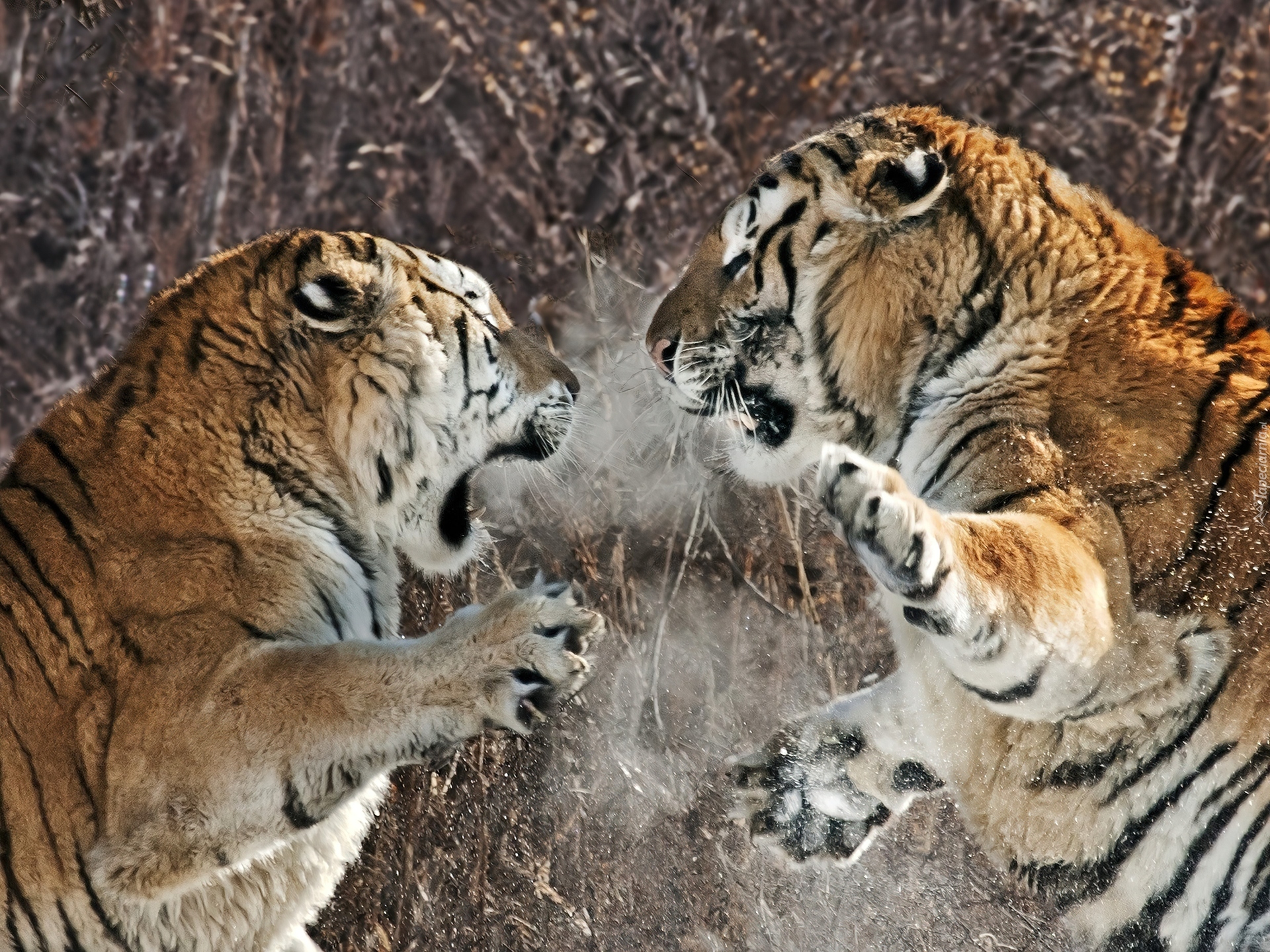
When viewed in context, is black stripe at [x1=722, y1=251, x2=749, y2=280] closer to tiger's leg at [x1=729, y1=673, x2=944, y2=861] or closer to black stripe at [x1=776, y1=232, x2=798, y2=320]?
black stripe at [x1=776, y1=232, x2=798, y2=320]

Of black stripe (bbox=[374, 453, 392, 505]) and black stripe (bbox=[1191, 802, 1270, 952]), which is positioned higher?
black stripe (bbox=[374, 453, 392, 505])

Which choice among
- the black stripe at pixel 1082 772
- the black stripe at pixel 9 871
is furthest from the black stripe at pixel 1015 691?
the black stripe at pixel 9 871

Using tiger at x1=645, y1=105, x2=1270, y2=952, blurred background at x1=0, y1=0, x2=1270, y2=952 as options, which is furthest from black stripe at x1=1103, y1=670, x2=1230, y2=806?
blurred background at x1=0, y1=0, x2=1270, y2=952

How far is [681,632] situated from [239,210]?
2510mm

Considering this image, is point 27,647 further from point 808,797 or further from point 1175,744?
point 1175,744

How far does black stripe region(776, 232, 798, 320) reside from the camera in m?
3.23

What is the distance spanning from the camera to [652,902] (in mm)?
4559

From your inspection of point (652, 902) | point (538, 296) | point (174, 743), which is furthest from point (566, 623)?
point (538, 296)

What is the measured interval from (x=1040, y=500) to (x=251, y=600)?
142 cm

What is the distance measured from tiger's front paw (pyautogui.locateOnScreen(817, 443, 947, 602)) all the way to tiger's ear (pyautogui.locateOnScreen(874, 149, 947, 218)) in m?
0.74

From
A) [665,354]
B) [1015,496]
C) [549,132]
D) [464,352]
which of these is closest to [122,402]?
[464,352]

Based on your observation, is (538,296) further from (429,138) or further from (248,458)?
(248,458)

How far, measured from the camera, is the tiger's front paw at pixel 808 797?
129 inches

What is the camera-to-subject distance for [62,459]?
10.1 feet
